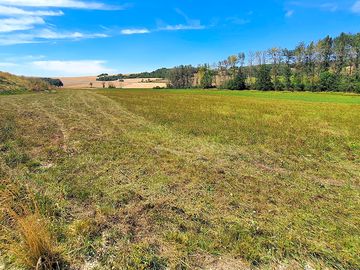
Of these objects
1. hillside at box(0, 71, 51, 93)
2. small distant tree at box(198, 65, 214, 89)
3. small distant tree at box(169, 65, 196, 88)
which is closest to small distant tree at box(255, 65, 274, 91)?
small distant tree at box(198, 65, 214, 89)

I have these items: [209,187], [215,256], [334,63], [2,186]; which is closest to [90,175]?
[2,186]

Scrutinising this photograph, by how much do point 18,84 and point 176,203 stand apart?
48.6 m

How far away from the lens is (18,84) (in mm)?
43344


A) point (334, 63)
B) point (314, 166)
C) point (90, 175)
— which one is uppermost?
point (334, 63)

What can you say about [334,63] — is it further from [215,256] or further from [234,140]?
[215,256]

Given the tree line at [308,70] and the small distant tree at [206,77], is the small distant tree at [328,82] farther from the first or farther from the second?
the small distant tree at [206,77]

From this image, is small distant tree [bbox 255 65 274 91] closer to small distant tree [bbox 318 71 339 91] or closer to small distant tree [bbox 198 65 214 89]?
small distant tree [bbox 318 71 339 91]

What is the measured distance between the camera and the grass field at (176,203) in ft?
11.7

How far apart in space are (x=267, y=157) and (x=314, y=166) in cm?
148

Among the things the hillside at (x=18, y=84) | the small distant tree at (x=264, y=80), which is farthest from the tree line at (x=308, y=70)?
the hillside at (x=18, y=84)

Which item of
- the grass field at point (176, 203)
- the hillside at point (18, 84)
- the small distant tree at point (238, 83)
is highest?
the hillside at point (18, 84)

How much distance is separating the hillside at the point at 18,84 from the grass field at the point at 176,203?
114ft

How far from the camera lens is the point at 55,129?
40.2ft

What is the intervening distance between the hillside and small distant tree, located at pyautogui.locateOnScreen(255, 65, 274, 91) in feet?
225
